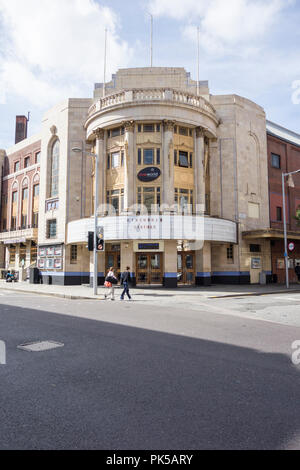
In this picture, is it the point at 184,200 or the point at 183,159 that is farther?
the point at 183,159

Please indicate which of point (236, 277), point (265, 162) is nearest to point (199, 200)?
point (236, 277)

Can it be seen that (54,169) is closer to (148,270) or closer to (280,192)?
(148,270)

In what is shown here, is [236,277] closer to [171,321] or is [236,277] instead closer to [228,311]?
[228,311]

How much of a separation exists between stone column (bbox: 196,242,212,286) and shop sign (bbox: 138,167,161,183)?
268 inches

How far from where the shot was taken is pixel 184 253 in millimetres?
28781

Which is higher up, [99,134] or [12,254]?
[99,134]

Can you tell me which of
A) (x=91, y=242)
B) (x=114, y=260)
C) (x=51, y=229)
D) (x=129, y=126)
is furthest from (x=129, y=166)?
(x=51, y=229)

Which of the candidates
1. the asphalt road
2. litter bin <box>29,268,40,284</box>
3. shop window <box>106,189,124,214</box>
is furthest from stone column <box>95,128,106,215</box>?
the asphalt road

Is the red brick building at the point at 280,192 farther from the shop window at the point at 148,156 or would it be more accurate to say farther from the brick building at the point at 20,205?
the brick building at the point at 20,205

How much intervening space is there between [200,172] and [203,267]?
785cm

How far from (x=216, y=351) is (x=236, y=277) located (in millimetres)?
24126

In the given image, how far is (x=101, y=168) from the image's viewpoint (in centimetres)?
2886

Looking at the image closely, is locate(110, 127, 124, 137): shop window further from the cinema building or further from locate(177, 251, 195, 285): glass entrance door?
locate(177, 251, 195, 285): glass entrance door

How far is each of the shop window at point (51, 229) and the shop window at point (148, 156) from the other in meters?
11.5
